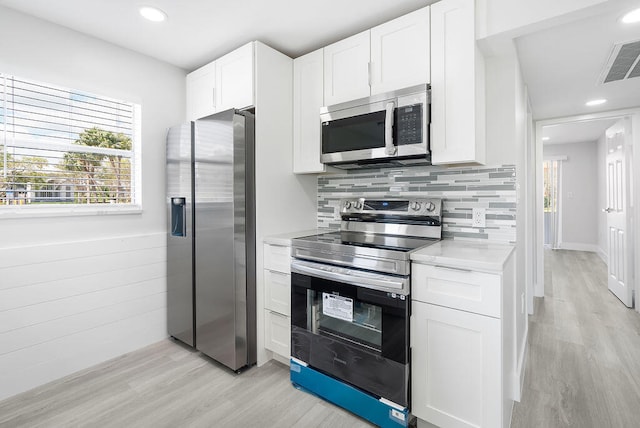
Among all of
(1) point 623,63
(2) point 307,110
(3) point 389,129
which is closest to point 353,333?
(3) point 389,129

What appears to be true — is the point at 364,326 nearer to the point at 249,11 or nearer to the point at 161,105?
the point at 249,11

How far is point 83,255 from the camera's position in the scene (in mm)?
2252

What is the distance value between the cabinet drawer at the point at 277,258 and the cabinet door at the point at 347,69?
1093mm

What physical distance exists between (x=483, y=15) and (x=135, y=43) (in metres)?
2.38

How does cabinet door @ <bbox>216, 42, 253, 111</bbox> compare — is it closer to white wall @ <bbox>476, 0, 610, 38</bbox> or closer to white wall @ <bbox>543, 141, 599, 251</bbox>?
white wall @ <bbox>476, 0, 610, 38</bbox>

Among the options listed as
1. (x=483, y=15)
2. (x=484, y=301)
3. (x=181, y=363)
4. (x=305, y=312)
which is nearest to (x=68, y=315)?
(x=181, y=363)

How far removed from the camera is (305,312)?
6.58ft

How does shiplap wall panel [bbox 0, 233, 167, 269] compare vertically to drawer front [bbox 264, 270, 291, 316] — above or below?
above

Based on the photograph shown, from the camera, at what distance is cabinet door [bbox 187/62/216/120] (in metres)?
2.59

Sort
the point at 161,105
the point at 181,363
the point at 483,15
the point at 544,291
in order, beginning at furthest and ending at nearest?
1. the point at 544,291
2. the point at 161,105
3. the point at 181,363
4. the point at 483,15

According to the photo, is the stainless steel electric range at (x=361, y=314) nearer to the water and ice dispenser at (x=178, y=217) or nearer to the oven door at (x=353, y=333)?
the oven door at (x=353, y=333)

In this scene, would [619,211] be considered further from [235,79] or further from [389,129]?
[235,79]

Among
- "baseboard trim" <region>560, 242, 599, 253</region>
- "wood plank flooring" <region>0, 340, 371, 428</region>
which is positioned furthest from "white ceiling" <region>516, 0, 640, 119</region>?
"baseboard trim" <region>560, 242, 599, 253</region>

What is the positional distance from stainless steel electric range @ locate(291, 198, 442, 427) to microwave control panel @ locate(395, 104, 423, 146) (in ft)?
1.59
